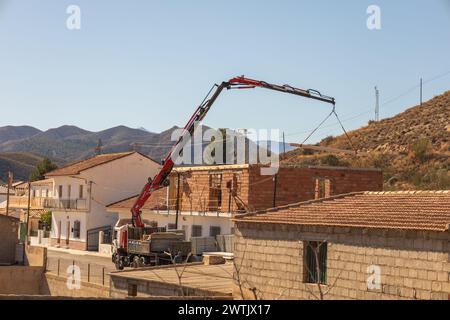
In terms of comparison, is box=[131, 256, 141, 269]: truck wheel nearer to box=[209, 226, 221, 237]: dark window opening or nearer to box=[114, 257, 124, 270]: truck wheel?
box=[114, 257, 124, 270]: truck wheel

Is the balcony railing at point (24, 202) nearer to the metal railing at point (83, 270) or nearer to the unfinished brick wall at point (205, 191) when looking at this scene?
the unfinished brick wall at point (205, 191)

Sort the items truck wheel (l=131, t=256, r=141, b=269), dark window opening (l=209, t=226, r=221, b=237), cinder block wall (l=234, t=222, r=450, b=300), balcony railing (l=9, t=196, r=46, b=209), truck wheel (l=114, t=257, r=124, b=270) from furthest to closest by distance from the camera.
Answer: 1. balcony railing (l=9, t=196, r=46, b=209)
2. dark window opening (l=209, t=226, r=221, b=237)
3. truck wheel (l=114, t=257, r=124, b=270)
4. truck wheel (l=131, t=256, r=141, b=269)
5. cinder block wall (l=234, t=222, r=450, b=300)

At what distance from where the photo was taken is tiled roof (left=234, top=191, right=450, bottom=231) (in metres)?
18.7

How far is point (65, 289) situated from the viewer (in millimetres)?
34031

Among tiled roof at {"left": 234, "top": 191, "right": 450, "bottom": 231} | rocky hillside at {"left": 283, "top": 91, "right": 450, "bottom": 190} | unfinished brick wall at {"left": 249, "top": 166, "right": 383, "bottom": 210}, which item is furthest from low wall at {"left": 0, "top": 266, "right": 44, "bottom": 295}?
rocky hillside at {"left": 283, "top": 91, "right": 450, "bottom": 190}

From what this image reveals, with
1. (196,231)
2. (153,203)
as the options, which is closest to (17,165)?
(153,203)

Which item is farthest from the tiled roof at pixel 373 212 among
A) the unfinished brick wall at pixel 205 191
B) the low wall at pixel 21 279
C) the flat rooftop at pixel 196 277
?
the low wall at pixel 21 279

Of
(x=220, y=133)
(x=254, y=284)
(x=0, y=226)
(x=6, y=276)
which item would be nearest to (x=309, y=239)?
(x=254, y=284)

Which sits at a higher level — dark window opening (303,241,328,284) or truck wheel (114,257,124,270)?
dark window opening (303,241,328,284)

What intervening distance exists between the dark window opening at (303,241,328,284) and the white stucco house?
33973 millimetres

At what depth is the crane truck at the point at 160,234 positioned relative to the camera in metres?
34.7

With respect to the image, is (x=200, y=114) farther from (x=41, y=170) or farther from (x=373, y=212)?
(x=41, y=170)
